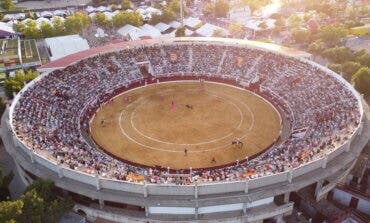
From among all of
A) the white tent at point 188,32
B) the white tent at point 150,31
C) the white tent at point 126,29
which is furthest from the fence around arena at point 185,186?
the white tent at point 188,32

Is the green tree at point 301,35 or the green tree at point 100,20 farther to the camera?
the green tree at point 100,20

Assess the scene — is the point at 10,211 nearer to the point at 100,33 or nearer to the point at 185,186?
the point at 185,186

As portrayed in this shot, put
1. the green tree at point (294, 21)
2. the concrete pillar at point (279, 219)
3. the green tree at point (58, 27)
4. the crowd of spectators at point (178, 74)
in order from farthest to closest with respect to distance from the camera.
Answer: the green tree at point (294, 21), the green tree at point (58, 27), the crowd of spectators at point (178, 74), the concrete pillar at point (279, 219)

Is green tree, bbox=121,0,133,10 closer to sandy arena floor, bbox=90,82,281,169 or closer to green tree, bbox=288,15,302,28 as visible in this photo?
green tree, bbox=288,15,302,28

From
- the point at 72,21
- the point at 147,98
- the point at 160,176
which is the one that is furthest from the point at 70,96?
the point at 72,21

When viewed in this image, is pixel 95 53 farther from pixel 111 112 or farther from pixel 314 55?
pixel 314 55

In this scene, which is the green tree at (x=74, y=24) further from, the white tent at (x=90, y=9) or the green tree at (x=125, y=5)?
the green tree at (x=125, y=5)

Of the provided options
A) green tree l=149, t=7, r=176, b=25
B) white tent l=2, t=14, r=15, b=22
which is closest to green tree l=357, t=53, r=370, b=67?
green tree l=149, t=7, r=176, b=25
